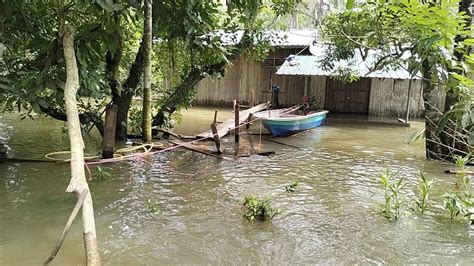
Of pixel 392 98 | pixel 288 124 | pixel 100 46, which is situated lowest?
pixel 288 124

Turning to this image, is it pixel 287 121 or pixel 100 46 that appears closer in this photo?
pixel 100 46

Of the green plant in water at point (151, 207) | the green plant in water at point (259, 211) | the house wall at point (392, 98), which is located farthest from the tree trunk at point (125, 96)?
the house wall at point (392, 98)

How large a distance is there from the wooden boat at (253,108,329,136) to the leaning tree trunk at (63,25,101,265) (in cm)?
846

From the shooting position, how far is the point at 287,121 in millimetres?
12797

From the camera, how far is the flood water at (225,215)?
15.7 ft

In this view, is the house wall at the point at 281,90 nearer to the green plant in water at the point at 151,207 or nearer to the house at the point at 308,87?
the house at the point at 308,87

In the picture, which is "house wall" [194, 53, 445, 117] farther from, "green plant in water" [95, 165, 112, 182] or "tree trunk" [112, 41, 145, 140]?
"green plant in water" [95, 165, 112, 182]

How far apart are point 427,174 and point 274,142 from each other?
15.2ft

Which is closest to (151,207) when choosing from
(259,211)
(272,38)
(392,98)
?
(259,211)

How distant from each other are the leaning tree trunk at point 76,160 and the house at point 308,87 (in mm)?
12970

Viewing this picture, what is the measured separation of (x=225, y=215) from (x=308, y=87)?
46.4 feet

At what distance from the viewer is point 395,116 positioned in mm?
18719

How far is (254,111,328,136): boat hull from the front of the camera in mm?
12680

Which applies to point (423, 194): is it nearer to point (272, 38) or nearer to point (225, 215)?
point (225, 215)
